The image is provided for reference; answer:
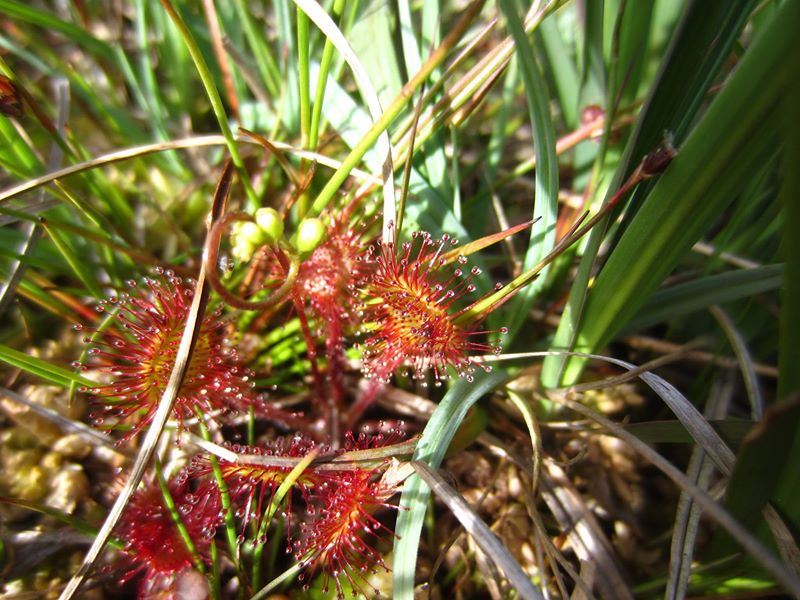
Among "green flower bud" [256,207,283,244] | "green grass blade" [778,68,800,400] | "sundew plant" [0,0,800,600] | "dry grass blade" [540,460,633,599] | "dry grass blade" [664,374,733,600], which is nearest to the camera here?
"green grass blade" [778,68,800,400]

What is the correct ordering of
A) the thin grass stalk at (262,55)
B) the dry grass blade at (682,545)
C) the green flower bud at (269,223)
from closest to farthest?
the green flower bud at (269,223), the dry grass blade at (682,545), the thin grass stalk at (262,55)

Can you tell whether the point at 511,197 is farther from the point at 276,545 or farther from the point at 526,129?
the point at 276,545

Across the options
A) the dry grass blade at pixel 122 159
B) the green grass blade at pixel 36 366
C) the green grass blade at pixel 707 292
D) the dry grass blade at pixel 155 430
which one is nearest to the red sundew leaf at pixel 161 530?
the dry grass blade at pixel 155 430

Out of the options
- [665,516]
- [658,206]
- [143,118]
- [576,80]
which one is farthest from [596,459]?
[143,118]

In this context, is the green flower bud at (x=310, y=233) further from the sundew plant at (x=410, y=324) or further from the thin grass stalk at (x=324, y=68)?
the thin grass stalk at (x=324, y=68)

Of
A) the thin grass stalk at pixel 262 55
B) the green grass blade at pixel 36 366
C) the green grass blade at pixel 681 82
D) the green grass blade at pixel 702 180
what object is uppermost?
the thin grass stalk at pixel 262 55

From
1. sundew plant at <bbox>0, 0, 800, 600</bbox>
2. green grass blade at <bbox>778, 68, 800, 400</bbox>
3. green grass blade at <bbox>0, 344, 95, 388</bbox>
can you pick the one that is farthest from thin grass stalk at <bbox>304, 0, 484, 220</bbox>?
green grass blade at <bbox>0, 344, 95, 388</bbox>

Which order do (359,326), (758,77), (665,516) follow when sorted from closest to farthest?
1. (758,77)
2. (359,326)
3. (665,516)

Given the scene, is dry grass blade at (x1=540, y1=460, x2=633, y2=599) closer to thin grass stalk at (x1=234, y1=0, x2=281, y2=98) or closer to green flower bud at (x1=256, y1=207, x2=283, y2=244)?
green flower bud at (x1=256, y1=207, x2=283, y2=244)
